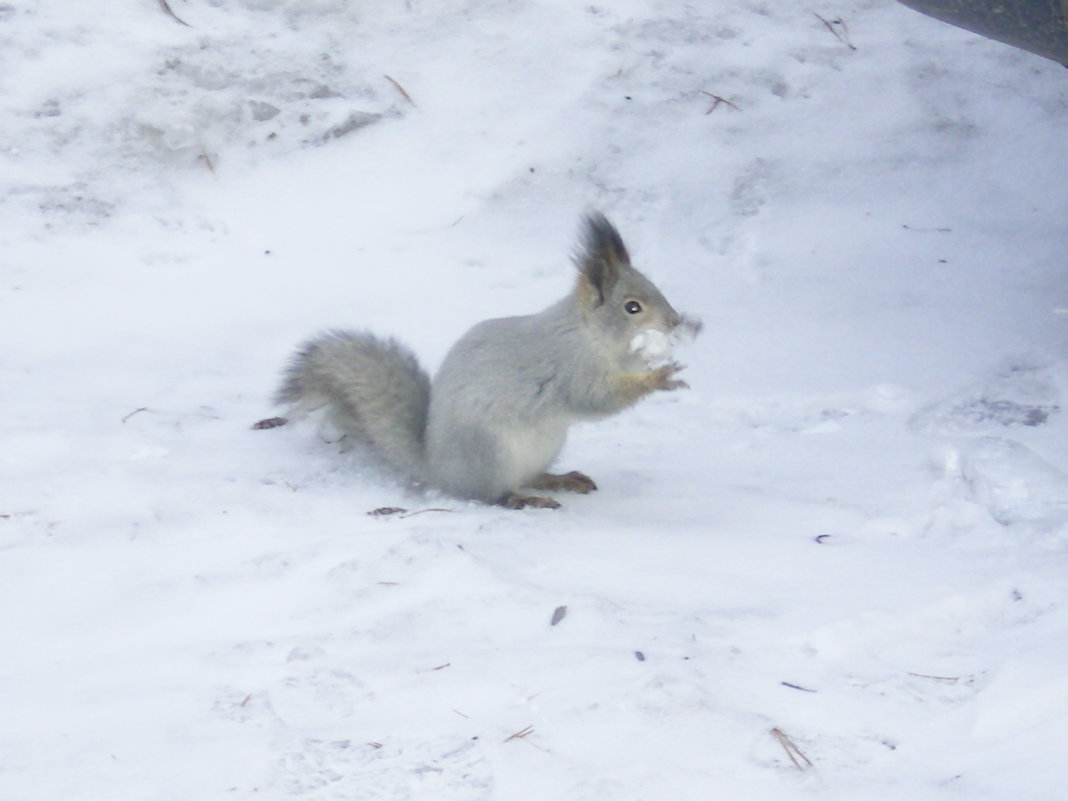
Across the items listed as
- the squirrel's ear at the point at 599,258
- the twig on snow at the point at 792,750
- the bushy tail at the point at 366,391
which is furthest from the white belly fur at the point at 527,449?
the twig on snow at the point at 792,750

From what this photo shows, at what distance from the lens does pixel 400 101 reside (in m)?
5.03

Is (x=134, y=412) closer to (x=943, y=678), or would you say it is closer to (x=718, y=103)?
(x=943, y=678)

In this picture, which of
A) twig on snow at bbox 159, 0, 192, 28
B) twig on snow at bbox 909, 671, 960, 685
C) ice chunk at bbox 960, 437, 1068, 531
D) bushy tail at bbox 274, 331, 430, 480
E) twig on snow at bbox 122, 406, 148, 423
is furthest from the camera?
twig on snow at bbox 159, 0, 192, 28

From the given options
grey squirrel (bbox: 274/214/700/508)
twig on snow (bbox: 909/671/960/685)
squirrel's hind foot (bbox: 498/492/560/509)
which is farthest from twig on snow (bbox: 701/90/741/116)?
twig on snow (bbox: 909/671/960/685)

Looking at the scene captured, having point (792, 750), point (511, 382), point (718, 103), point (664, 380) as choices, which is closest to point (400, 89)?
point (718, 103)

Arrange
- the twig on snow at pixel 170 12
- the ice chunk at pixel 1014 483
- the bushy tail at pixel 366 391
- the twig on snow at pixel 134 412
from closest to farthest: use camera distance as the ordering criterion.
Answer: the ice chunk at pixel 1014 483 < the bushy tail at pixel 366 391 < the twig on snow at pixel 134 412 < the twig on snow at pixel 170 12

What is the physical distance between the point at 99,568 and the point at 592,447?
153 cm

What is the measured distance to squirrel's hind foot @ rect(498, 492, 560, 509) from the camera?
335 cm

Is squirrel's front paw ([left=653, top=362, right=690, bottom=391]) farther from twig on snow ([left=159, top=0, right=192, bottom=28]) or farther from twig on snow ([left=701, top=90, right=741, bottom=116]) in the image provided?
twig on snow ([left=159, top=0, right=192, bottom=28])

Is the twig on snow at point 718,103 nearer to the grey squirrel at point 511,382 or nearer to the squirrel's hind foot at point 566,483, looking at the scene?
the grey squirrel at point 511,382

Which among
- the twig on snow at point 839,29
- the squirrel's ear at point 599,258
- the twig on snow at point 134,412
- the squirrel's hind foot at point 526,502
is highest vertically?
the twig on snow at point 839,29

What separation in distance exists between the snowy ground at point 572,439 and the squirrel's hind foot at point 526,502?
79 mm

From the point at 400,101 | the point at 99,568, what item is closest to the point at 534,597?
the point at 99,568

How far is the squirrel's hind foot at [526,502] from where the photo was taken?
11.0 ft
